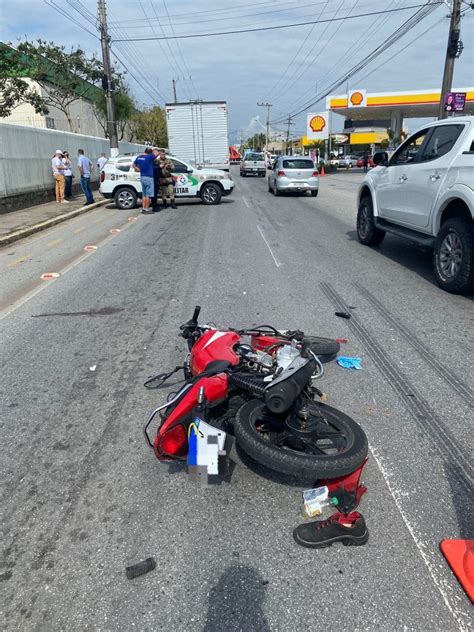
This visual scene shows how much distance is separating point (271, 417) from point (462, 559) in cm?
116

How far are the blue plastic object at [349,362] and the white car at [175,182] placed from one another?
13.7m

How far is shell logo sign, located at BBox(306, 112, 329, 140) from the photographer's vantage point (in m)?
47.0

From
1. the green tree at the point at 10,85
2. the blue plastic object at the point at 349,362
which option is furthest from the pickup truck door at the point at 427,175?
the green tree at the point at 10,85

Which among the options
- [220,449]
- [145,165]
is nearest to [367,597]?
[220,449]

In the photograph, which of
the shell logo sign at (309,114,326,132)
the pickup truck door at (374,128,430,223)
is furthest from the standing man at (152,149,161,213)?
the shell logo sign at (309,114,326,132)

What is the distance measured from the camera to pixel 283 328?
530 centimetres

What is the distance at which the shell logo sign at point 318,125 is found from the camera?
47000 millimetres

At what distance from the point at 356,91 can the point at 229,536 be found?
150ft

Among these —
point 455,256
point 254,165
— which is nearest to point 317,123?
point 254,165

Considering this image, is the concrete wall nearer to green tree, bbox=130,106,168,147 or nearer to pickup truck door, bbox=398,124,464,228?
pickup truck door, bbox=398,124,464,228

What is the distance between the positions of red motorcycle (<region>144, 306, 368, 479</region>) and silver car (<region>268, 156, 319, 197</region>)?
1820cm

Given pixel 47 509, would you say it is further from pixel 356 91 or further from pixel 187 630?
pixel 356 91

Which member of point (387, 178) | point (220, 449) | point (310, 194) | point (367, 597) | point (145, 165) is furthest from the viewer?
point (310, 194)

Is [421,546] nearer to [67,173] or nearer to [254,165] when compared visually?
[67,173]
